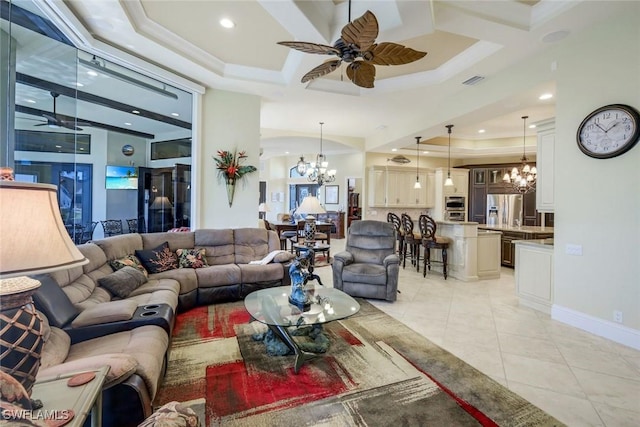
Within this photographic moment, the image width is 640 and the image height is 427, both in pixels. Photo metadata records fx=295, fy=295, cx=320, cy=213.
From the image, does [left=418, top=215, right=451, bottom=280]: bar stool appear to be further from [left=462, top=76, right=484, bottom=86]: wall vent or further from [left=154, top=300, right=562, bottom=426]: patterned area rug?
[left=154, top=300, right=562, bottom=426]: patterned area rug

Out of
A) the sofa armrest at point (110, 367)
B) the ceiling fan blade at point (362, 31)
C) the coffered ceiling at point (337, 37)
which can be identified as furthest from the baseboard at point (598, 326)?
the sofa armrest at point (110, 367)

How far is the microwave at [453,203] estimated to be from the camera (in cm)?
956

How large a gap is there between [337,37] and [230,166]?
2.67 m

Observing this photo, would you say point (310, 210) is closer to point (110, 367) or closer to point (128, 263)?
point (128, 263)

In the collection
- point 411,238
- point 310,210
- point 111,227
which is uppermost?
point 310,210

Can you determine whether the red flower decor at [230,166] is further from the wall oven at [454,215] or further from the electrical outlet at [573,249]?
the wall oven at [454,215]

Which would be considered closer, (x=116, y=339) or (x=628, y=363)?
(x=116, y=339)

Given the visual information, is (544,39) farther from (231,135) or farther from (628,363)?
(231,135)

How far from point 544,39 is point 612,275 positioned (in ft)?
8.55

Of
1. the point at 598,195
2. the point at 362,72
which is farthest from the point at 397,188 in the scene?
the point at 362,72

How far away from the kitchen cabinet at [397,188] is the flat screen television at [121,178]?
246 inches

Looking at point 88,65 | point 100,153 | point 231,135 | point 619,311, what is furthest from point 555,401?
point 100,153

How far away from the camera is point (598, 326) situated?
307 centimetres

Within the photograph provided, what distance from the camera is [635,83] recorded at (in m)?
2.79
